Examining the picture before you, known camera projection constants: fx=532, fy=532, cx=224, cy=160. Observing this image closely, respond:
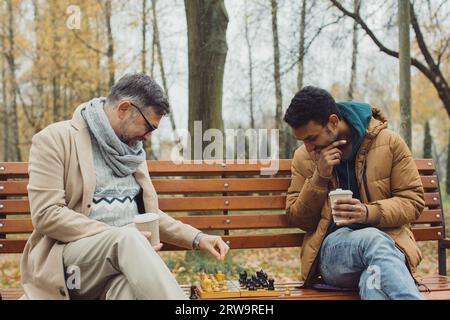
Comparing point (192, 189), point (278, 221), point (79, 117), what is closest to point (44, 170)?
point (79, 117)

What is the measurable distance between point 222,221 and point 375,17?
8.77 metres

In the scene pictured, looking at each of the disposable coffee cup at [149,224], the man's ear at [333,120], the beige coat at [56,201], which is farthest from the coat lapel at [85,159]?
the man's ear at [333,120]

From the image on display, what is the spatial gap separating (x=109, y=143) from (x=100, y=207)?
354 mm

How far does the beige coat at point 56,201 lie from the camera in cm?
260

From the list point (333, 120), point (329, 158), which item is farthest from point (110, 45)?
point (329, 158)

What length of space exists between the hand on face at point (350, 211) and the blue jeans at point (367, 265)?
0.08m

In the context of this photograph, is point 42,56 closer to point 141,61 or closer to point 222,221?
point 141,61

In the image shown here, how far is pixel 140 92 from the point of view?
9.67 feet

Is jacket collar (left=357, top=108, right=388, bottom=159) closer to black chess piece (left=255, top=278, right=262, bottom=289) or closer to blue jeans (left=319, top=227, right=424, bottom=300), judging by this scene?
blue jeans (left=319, top=227, right=424, bottom=300)

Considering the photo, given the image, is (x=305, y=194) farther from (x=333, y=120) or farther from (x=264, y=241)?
(x=264, y=241)

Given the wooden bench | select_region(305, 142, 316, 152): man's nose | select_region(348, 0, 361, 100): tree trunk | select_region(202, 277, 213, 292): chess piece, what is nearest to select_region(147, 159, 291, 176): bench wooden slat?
the wooden bench
